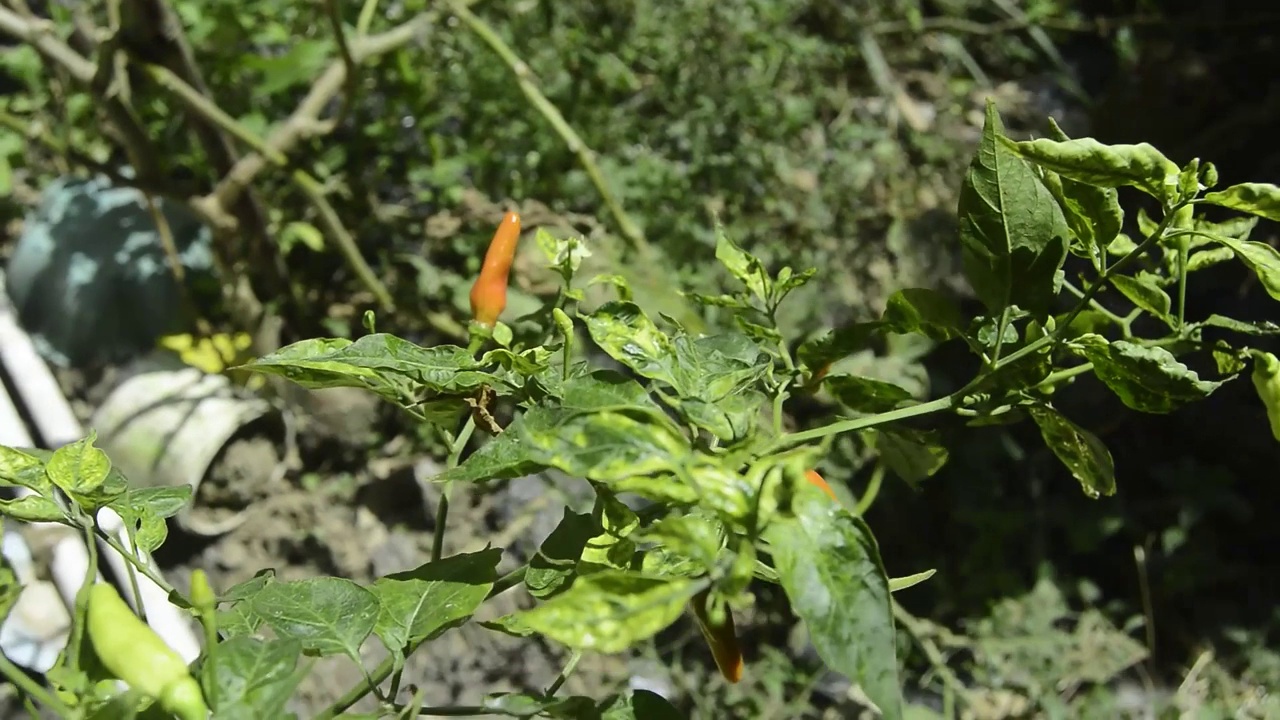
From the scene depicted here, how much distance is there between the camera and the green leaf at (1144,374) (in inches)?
16.8

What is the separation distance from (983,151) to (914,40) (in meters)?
2.12

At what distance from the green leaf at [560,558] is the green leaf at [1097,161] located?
26 centimetres

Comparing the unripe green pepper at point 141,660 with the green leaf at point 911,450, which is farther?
the green leaf at point 911,450

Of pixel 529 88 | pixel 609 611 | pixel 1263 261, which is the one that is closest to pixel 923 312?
pixel 1263 261

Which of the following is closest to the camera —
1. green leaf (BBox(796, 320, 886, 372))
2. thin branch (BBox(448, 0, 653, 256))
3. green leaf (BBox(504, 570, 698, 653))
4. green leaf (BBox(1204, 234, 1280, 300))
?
green leaf (BBox(504, 570, 698, 653))

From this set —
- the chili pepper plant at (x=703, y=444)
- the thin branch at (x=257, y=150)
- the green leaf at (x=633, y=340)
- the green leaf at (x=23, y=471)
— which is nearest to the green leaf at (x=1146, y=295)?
the chili pepper plant at (x=703, y=444)

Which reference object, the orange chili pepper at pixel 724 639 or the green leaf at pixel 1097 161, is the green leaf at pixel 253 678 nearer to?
the orange chili pepper at pixel 724 639

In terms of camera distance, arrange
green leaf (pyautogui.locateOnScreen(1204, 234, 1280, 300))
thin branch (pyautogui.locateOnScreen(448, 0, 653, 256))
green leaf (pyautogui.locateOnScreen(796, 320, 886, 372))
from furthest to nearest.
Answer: thin branch (pyautogui.locateOnScreen(448, 0, 653, 256)) → green leaf (pyautogui.locateOnScreen(796, 320, 886, 372)) → green leaf (pyautogui.locateOnScreen(1204, 234, 1280, 300))

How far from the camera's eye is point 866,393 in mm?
538

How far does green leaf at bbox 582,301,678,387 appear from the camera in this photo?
1.45 feet

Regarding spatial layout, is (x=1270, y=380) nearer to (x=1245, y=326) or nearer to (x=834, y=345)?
(x=1245, y=326)

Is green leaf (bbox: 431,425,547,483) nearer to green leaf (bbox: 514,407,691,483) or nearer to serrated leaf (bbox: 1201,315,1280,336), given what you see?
green leaf (bbox: 514,407,691,483)

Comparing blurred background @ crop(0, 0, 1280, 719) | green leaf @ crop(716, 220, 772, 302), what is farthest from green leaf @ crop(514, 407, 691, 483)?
blurred background @ crop(0, 0, 1280, 719)

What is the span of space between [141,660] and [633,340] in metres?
0.24
